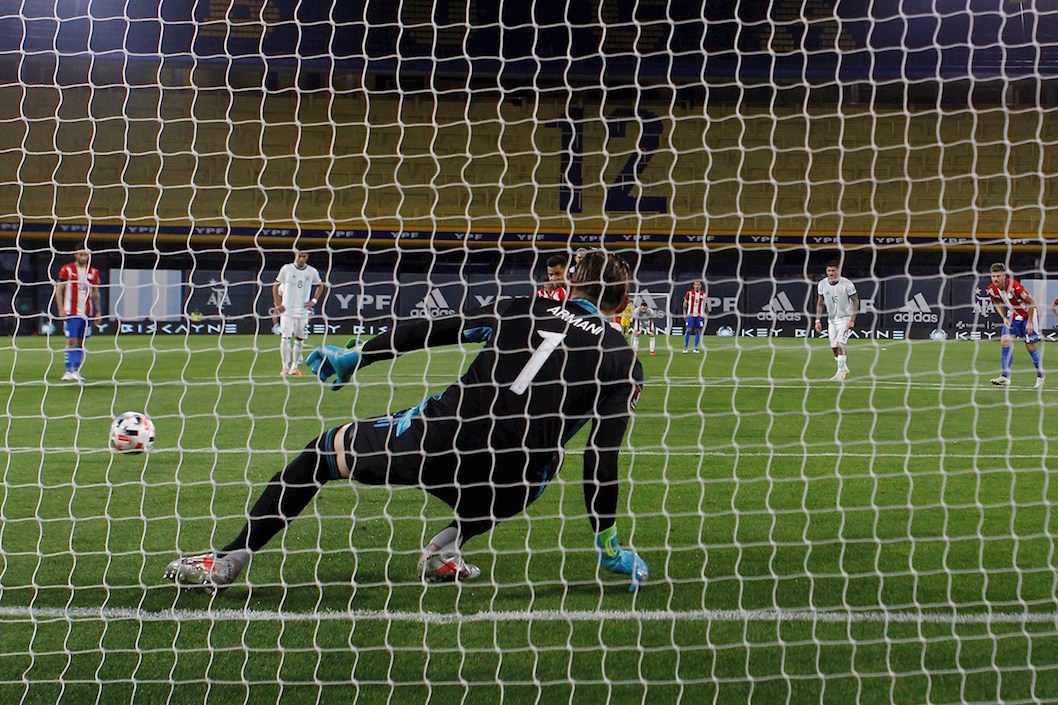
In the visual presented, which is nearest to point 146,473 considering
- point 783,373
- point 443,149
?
point 783,373

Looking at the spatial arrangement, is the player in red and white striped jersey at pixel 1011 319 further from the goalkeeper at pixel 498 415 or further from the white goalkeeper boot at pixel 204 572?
the white goalkeeper boot at pixel 204 572

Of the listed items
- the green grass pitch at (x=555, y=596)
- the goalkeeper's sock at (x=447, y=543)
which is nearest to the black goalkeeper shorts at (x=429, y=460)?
the green grass pitch at (x=555, y=596)

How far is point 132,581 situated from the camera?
3.68 metres

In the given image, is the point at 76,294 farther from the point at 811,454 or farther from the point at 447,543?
the point at 447,543

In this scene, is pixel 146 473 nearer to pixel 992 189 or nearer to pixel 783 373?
pixel 783 373

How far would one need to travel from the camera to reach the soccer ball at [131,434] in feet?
15.5

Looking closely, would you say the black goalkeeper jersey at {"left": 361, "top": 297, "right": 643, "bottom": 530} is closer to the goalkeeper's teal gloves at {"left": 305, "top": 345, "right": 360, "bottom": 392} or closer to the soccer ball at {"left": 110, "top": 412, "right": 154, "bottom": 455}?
the goalkeeper's teal gloves at {"left": 305, "top": 345, "right": 360, "bottom": 392}

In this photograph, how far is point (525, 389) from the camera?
326 centimetres

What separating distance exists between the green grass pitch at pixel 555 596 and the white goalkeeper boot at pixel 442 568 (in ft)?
0.28

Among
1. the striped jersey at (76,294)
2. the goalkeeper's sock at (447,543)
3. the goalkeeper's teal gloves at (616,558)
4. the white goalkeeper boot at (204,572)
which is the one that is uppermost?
the goalkeeper's teal gloves at (616,558)

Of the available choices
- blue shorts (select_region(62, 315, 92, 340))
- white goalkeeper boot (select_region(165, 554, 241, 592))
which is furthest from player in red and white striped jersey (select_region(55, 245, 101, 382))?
white goalkeeper boot (select_region(165, 554, 241, 592))

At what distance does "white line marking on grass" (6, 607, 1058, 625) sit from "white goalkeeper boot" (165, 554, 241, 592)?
0.14 meters

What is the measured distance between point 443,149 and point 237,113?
4480 millimetres

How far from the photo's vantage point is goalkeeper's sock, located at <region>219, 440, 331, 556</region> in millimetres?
3354
